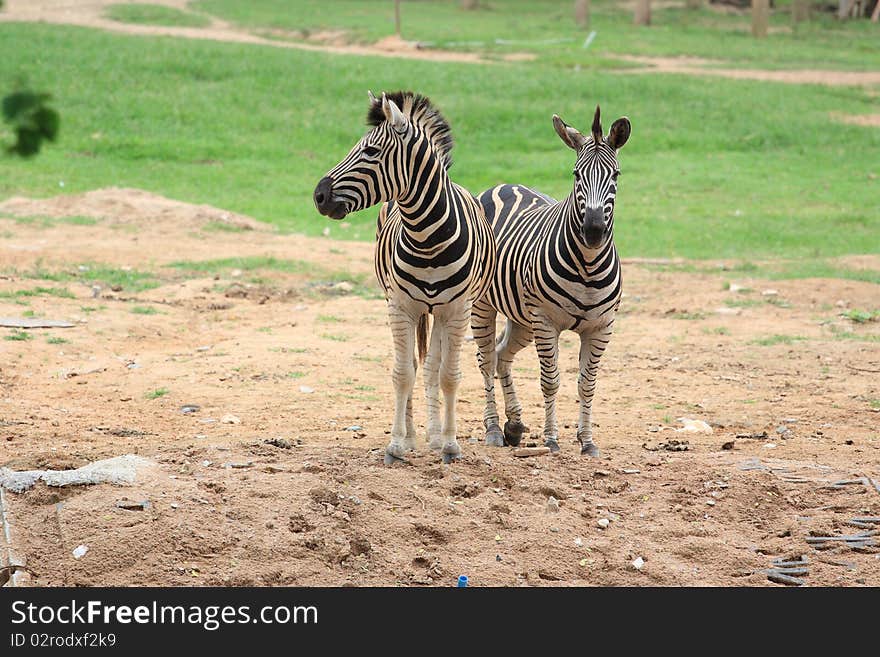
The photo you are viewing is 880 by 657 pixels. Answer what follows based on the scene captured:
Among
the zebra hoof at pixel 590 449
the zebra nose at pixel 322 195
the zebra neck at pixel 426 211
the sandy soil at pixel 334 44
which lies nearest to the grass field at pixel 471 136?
the sandy soil at pixel 334 44

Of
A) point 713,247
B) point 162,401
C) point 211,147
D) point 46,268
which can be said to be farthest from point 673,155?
point 162,401

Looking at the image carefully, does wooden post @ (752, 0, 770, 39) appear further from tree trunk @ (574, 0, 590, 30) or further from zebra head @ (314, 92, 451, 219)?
zebra head @ (314, 92, 451, 219)

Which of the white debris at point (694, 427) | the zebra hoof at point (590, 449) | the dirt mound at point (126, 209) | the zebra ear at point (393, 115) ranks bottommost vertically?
Answer: the white debris at point (694, 427)

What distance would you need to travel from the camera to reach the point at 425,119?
689 centimetres

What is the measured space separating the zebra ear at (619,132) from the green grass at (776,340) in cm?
505

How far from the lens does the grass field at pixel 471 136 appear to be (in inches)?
738

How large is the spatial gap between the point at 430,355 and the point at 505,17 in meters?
38.3

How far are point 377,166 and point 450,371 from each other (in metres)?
1.45

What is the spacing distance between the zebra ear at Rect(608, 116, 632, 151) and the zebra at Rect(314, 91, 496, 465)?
39.5 inches

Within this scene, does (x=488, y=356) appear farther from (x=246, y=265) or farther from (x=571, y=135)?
(x=246, y=265)

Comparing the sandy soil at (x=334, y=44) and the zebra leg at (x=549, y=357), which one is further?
the sandy soil at (x=334, y=44)

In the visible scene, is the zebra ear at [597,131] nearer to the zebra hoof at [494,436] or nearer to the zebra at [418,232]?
the zebra at [418,232]

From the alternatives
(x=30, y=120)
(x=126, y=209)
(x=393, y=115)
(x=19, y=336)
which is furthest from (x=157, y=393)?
(x=126, y=209)

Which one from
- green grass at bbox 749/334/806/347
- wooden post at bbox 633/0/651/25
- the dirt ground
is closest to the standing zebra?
the dirt ground
